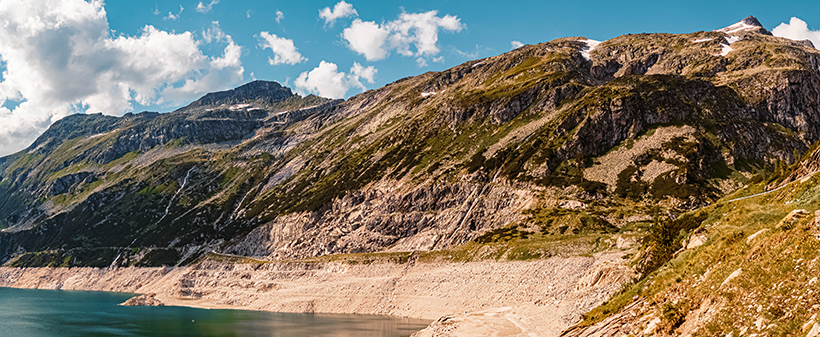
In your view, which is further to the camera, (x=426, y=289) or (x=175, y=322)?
(x=426, y=289)

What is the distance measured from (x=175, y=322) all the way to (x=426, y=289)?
197ft

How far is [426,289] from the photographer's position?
110875 mm

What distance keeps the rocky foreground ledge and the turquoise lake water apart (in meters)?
7.71

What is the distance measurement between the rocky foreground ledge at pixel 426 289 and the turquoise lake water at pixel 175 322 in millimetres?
7712

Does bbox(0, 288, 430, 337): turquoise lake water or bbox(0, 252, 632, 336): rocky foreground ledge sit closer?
bbox(0, 252, 632, 336): rocky foreground ledge

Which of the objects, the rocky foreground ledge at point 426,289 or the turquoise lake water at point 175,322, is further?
the turquoise lake water at point 175,322

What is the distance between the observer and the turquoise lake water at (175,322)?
89.9 metres

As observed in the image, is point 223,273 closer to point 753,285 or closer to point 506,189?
point 506,189

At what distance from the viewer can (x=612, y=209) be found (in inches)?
4847

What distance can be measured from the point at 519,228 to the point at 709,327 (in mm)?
107228

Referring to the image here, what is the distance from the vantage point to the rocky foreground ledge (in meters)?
68.4

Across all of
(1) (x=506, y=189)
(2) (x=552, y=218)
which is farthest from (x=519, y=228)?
(1) (x=506, y=189)

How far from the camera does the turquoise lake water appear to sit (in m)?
89.9

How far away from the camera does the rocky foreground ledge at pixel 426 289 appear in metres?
68.4
